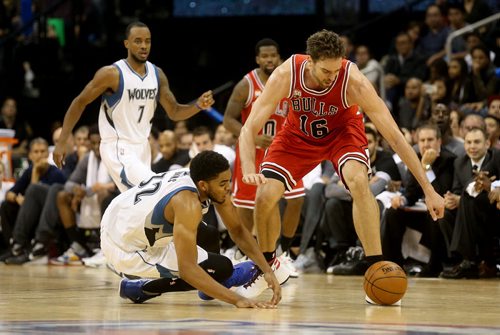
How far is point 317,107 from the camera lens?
7.04 metres

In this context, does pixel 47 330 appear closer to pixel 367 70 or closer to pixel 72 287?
pixel 72 287

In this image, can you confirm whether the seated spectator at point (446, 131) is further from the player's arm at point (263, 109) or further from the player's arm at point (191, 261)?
the player's arm at point (191, 261)

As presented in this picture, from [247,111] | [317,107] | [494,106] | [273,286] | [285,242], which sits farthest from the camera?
[494,106]

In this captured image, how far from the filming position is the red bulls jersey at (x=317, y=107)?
6.90 metres

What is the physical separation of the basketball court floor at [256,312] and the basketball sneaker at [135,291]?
5 centimetres

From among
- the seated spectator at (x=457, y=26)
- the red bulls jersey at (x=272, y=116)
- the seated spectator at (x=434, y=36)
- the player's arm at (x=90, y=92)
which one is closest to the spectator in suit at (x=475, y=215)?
the red bulls jersey at (x=272, y=116)

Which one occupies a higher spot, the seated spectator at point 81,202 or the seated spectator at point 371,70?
the seated spectator at point 371,70

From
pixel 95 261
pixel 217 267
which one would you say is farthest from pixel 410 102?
pixel 217 267

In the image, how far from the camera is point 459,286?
8.40 m

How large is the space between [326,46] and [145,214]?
4.87 ft

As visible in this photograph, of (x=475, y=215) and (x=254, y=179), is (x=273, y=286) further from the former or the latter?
(x=475, y=215)

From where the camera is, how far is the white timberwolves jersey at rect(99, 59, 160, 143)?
8.55m

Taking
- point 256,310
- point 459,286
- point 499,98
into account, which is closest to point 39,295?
point 256,310

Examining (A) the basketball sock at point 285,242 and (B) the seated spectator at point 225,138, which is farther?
(B) the seated spectator at point 225,138
